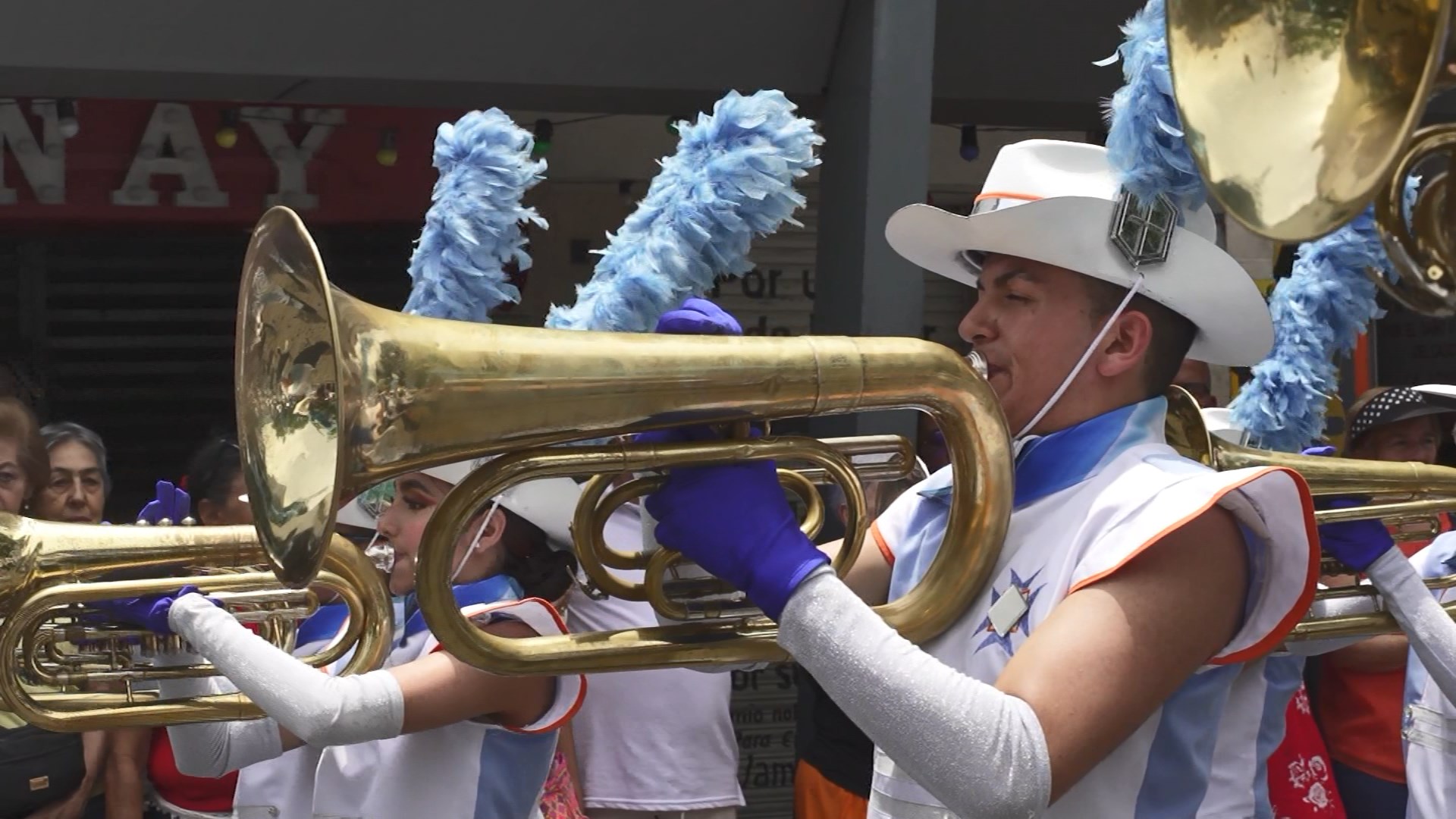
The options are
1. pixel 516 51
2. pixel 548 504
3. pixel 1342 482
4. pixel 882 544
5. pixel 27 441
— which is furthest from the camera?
pixel 516 51

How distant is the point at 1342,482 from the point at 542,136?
462cm

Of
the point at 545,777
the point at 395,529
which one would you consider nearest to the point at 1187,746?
the point at 545,777

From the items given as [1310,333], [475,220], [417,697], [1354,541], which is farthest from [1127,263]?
[475,220]

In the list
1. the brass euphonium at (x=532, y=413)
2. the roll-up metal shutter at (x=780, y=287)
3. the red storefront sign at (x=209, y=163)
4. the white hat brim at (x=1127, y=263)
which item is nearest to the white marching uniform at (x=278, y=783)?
the brass euphonium at (x=532, y=413)

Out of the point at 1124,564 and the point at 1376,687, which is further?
the point at 1376,687

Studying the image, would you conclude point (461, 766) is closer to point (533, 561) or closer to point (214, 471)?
point (533, 561)

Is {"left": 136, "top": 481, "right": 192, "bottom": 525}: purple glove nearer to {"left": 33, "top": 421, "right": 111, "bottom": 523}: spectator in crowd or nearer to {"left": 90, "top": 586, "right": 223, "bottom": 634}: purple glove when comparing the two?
{"left": 90, "top": 586, "right": 223, "bottom": 634}: purple glove

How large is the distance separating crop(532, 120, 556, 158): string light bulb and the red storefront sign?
44cm

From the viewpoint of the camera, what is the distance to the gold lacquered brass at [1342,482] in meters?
2.66

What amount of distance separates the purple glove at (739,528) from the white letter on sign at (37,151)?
16.8 feet

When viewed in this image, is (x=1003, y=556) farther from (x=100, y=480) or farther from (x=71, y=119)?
(x=71, y=119)

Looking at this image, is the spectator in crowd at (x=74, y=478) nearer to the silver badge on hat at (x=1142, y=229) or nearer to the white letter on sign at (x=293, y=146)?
the white letter on sign at (x=293, y=146)

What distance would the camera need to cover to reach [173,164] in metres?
6.50

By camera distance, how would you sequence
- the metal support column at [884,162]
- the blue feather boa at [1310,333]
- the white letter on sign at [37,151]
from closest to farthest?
the blue feather boa at [1310,333] < the metal support column at [884,162] < the white letter on sign at [37,151]
